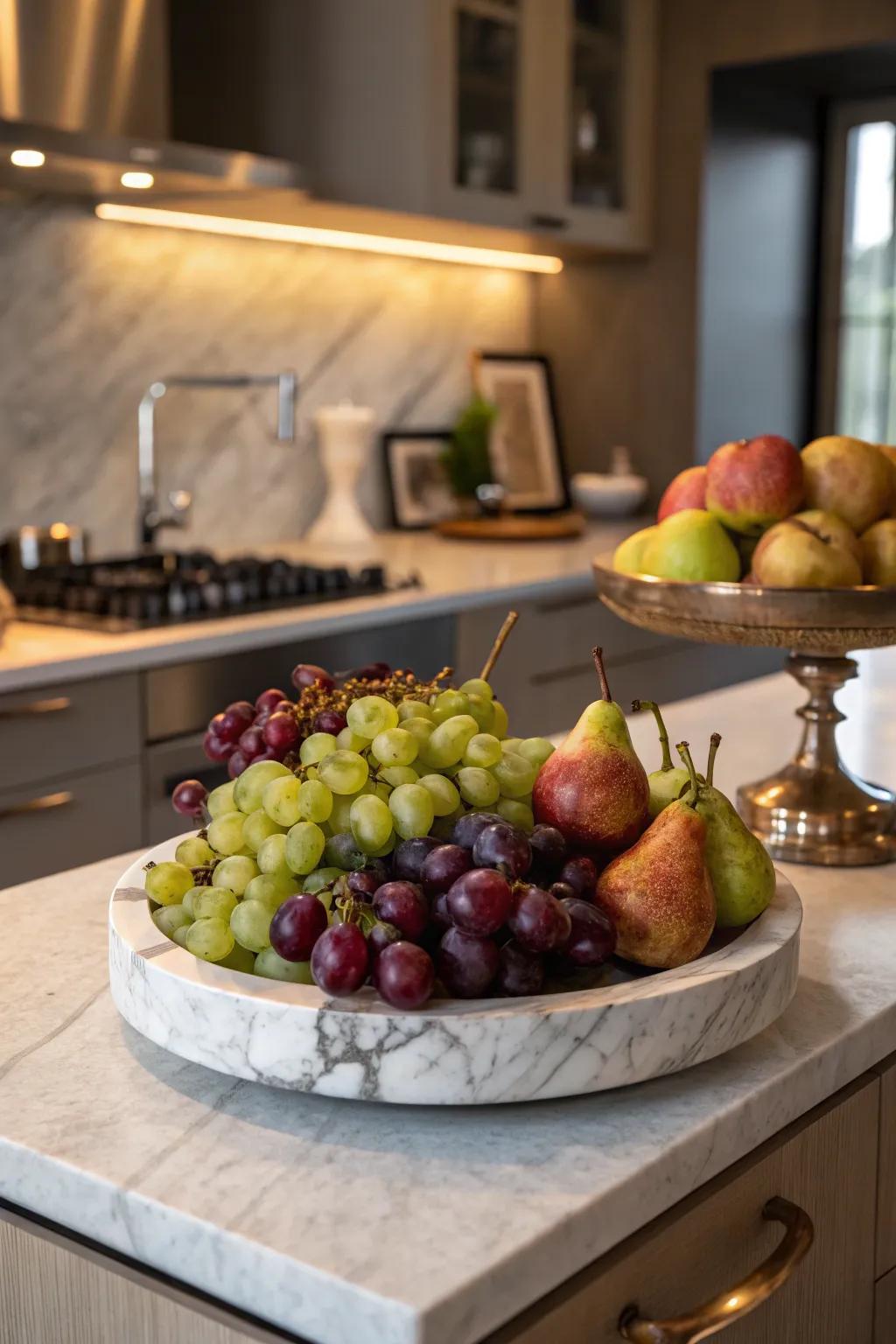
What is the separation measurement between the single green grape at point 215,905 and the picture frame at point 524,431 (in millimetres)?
3318

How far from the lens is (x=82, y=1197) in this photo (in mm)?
706

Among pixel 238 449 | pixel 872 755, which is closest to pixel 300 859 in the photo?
pixel 872 755

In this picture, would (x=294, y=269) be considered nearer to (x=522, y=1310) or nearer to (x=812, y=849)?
(x=812, y=849)

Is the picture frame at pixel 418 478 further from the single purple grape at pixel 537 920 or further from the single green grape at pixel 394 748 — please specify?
the single purple grape at pixel 537 920

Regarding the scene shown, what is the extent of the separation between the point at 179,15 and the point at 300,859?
10.5 ft

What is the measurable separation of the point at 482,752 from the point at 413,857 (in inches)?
4.4

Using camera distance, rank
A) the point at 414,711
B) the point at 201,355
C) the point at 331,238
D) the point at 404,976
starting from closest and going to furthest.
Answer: the point at 404,976
the point at 414,711
the point at 201,355
the point at 331,238

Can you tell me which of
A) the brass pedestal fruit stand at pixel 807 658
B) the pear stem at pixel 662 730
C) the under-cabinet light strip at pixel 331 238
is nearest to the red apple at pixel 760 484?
the brass pedestal fruit stand at pixel 807 658

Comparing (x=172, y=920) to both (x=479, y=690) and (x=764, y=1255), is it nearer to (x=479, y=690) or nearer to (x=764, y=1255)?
(x=479, y=690)

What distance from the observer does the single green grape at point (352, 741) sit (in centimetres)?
86

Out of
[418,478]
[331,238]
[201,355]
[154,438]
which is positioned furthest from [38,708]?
[418,478]

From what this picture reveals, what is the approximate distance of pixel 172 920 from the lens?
85 cm

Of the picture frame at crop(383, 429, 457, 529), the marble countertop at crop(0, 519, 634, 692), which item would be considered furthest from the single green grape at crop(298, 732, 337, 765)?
the picture frame at crop(383, 429, 457, 529)

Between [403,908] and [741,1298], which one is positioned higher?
[403,908]
